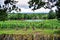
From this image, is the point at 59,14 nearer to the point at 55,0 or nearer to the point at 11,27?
the point at 55,0

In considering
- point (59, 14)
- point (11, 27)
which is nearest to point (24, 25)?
point (11, 27)

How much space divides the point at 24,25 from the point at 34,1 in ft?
66.7

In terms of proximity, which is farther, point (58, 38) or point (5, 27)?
point (5, 27)

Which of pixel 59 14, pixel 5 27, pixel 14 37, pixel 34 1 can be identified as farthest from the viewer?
pixel 5 27

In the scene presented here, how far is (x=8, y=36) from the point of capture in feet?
18.8

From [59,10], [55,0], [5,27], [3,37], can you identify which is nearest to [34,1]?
[55,0]

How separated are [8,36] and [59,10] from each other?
1580mm

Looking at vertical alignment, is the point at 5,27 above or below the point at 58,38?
below

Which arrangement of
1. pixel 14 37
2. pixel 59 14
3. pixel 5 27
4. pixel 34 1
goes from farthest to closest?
pixel 5 27
pixel 59 14
pixel 14 37
pixel 34 1

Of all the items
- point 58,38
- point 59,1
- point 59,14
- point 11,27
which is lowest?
point 11,27

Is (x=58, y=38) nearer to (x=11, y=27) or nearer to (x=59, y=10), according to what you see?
(x=59, y=10)

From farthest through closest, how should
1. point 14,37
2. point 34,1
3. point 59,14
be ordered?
point 59,14 → point 14,37 → point 34,1

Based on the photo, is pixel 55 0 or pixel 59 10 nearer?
pixel 55 0

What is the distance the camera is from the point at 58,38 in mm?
5531
